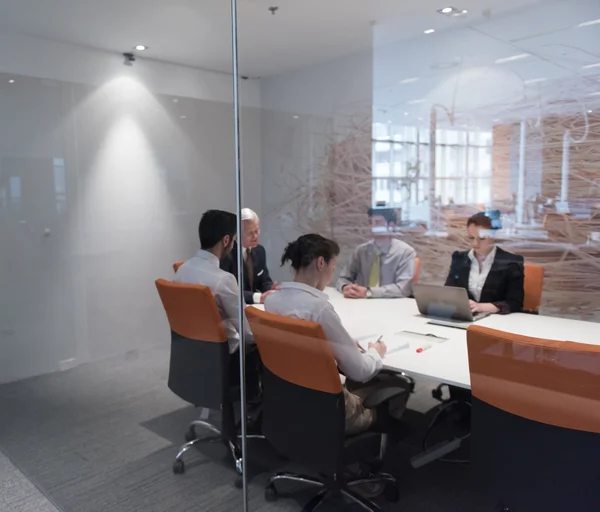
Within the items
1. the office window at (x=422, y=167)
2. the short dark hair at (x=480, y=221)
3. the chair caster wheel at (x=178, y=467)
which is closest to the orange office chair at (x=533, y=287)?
the short dark hair at (x=480, y=221)

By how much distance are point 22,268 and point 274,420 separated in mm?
2100

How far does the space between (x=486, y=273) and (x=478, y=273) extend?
0.13 feet

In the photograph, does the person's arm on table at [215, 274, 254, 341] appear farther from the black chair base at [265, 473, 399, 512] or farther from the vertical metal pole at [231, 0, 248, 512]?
the black chair base at [265, 473, 399, 512]

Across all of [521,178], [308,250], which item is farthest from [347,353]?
[521,178]

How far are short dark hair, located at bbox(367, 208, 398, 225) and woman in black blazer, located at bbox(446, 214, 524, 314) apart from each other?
1.24 feet

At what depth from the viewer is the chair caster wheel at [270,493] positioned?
2.52m

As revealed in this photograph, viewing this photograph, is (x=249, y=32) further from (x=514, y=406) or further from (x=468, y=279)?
(x=514, y=406)

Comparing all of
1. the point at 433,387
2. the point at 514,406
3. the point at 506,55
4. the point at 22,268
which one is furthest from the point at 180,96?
the point at 514,406

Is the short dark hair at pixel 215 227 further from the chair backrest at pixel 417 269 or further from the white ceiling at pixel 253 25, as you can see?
the chair backrest at pixel 417 269

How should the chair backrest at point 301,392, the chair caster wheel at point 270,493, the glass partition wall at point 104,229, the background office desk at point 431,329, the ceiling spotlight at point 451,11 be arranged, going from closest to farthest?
the background office desk at point 431,329 → the chair backrest at point 301,392 → the ceiling spotlight at point 451,11 → the chair caster wheel at point 270,493 → the glass partition wall at point 104,229

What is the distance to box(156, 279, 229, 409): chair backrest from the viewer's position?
2721 mm

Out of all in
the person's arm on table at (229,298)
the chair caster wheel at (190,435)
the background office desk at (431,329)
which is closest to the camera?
the background office desk at (431,329)

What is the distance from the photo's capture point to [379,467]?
2377 millimetres

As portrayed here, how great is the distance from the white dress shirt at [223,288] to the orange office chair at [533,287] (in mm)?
1300
